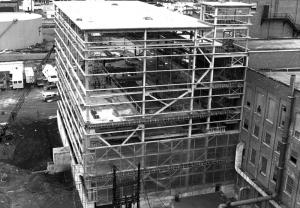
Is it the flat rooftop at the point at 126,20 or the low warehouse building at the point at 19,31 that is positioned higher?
the flat rooftop at the point at 126,20

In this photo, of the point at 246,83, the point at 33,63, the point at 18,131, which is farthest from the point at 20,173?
the point at 33,63

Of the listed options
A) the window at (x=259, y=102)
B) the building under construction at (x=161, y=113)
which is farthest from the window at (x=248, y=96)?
the window at (x=259, y=102)

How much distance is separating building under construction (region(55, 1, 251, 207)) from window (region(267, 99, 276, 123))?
407 cm

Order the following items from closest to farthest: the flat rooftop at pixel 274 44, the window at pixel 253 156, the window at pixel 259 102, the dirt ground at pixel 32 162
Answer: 1. the window at pixel 259 102
2. the window at pixel 253 156
3. the dirt ground at pixel 32 162
4. the flat rooftop at pixel 274 44

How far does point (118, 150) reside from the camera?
117 feet

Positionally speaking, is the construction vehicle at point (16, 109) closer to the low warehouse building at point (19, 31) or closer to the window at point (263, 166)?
the low warehouse building at point (19, 31)

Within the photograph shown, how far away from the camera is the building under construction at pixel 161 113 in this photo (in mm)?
34750

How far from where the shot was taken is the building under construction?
34.8 meters

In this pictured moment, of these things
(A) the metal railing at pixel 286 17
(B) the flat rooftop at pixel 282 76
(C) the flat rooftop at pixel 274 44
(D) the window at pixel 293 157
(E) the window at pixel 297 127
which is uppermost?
(A) the metal railing at pixel 286 17

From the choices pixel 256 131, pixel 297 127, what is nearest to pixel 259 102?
pixel 256 131

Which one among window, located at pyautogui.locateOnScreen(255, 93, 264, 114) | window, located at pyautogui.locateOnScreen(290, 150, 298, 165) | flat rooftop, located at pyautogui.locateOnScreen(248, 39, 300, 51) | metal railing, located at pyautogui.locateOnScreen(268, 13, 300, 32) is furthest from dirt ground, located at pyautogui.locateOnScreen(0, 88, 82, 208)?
metal railing, located at pyautogui.locateOnScreen(268, 13, 300, 32)

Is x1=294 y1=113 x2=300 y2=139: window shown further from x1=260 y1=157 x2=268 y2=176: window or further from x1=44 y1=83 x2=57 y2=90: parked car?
x1=44 y1=83 x2=57 y2=90: parked car

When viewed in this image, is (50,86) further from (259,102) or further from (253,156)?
(259,102)

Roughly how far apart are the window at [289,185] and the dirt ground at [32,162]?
707 inches
